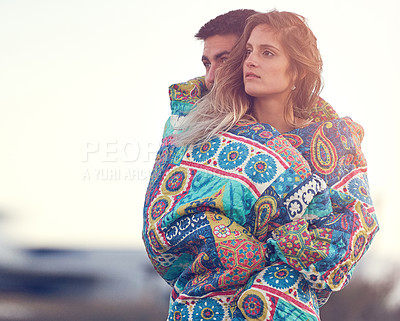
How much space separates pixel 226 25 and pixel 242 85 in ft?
1.73

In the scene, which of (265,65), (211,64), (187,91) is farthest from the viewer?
(211,64)

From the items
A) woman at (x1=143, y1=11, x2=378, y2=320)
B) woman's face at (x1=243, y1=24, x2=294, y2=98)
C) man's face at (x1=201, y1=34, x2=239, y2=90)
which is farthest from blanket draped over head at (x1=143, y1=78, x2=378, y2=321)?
man's face at (x1=201, y1=34, x2=239, y2=90)

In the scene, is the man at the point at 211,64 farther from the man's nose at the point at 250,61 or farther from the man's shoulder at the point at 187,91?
the man's nose at the point at 250,61

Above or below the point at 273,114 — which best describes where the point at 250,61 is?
above

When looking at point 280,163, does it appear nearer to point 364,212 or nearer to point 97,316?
point 364,212

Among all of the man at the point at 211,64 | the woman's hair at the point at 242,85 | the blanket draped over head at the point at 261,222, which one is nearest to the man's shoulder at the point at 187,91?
the man at the point at 211,64

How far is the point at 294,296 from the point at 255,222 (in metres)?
0.32

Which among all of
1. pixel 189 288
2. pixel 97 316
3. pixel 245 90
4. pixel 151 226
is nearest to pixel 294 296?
pixel 189 288

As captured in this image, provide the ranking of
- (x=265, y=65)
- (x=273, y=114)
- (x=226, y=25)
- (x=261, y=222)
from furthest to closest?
→ 1. (x=226, y=25)
2. (x=273, y=114)
3. (x=265, y=65)
4. (x=261, y=222)

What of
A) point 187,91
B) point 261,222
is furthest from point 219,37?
point 261,222

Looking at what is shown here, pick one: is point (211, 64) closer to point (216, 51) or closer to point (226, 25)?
point (216, 51)

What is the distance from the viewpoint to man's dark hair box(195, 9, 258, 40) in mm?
3322

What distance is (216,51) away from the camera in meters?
3.26

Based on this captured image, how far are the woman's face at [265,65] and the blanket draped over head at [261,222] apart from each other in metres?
0.16
